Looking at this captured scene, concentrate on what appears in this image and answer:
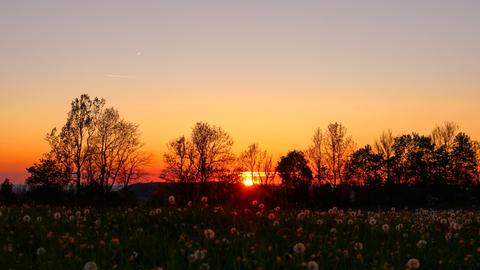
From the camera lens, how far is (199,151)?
85875mm

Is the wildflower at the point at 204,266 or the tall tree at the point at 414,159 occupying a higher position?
the tall tree at the point at 414,159

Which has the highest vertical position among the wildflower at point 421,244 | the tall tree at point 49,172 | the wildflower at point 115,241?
the tall tree at point 49,172

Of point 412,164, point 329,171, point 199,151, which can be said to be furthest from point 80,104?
point 412,164

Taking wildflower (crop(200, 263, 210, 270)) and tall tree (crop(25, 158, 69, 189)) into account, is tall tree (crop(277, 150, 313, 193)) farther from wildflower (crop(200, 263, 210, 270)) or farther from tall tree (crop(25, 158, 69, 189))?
wildflower (crop(200, 263, 210, 270))

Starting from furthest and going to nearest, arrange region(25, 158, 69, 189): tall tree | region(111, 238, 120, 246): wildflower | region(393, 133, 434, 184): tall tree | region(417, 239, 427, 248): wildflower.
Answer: region(393, 133, 434, 184): tall tree < region(25, 158, 69, 189): tall tree < region(417, 239, 427, 248): wildflower < region(111, 238, 120, 246): wildflower

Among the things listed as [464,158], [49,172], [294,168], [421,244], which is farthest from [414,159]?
[421,244]

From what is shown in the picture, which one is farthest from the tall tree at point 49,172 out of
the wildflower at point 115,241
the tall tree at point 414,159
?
the wildflower at point 115,241

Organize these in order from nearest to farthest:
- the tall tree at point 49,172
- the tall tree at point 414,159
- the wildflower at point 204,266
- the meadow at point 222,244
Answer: the wildflower at point 204,266
the meadow at point 222,244
the tall tree at point 49,172
the tall tree at point 414,159

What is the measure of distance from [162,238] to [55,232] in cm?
205

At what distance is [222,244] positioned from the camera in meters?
8.86

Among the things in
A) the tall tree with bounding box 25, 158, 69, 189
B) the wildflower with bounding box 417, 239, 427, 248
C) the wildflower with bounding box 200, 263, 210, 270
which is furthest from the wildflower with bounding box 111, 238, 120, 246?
the tall tree with bounding box 25, 158, 69, 189

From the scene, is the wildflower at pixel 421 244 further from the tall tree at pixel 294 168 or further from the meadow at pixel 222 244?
→ the tall tree at pixel 294 168

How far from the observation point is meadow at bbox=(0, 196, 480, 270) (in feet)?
25.1

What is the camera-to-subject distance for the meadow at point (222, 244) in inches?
302
